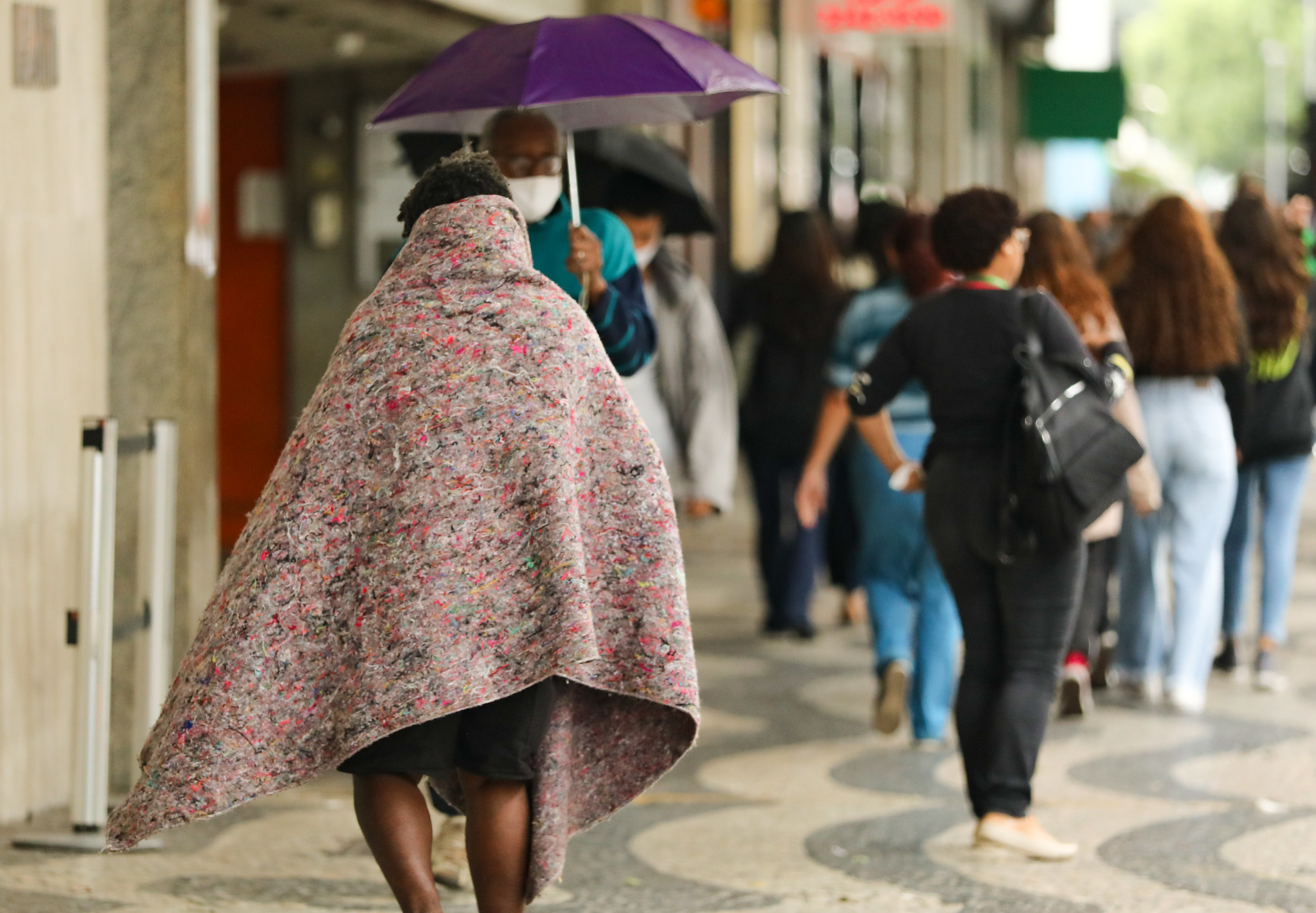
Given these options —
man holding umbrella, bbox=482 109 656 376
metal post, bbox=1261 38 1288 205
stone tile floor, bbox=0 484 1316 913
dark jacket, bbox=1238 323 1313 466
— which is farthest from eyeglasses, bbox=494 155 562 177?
metal post, bbox=1261 38 1288 205

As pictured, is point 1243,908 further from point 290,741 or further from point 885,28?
point 885,28

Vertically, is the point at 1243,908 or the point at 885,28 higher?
the point at 885,28

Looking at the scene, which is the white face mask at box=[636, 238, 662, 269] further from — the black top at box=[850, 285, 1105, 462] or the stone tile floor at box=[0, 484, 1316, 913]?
the stone tile floor at box=[0, 484, 1316, 913]

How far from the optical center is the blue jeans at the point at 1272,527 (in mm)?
8203

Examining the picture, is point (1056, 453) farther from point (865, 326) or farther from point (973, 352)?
point (865, 326)

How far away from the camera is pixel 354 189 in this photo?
36.5 feet

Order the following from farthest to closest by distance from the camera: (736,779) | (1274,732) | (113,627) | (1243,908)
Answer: (1274,732) < (736,779) < (113,627) < (1243,908)

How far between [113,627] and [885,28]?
9703mm

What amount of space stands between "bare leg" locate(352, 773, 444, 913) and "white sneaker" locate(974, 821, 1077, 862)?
198 cm

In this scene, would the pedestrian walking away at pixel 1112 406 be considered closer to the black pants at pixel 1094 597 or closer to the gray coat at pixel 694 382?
the black pants at pixel 1094 597

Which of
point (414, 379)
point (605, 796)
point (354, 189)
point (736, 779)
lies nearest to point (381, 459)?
point (414, 379)

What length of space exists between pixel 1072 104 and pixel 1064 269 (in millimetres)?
19024

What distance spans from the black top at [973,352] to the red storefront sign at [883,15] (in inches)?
338

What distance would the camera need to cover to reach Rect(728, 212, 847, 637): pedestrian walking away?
8969 mm
